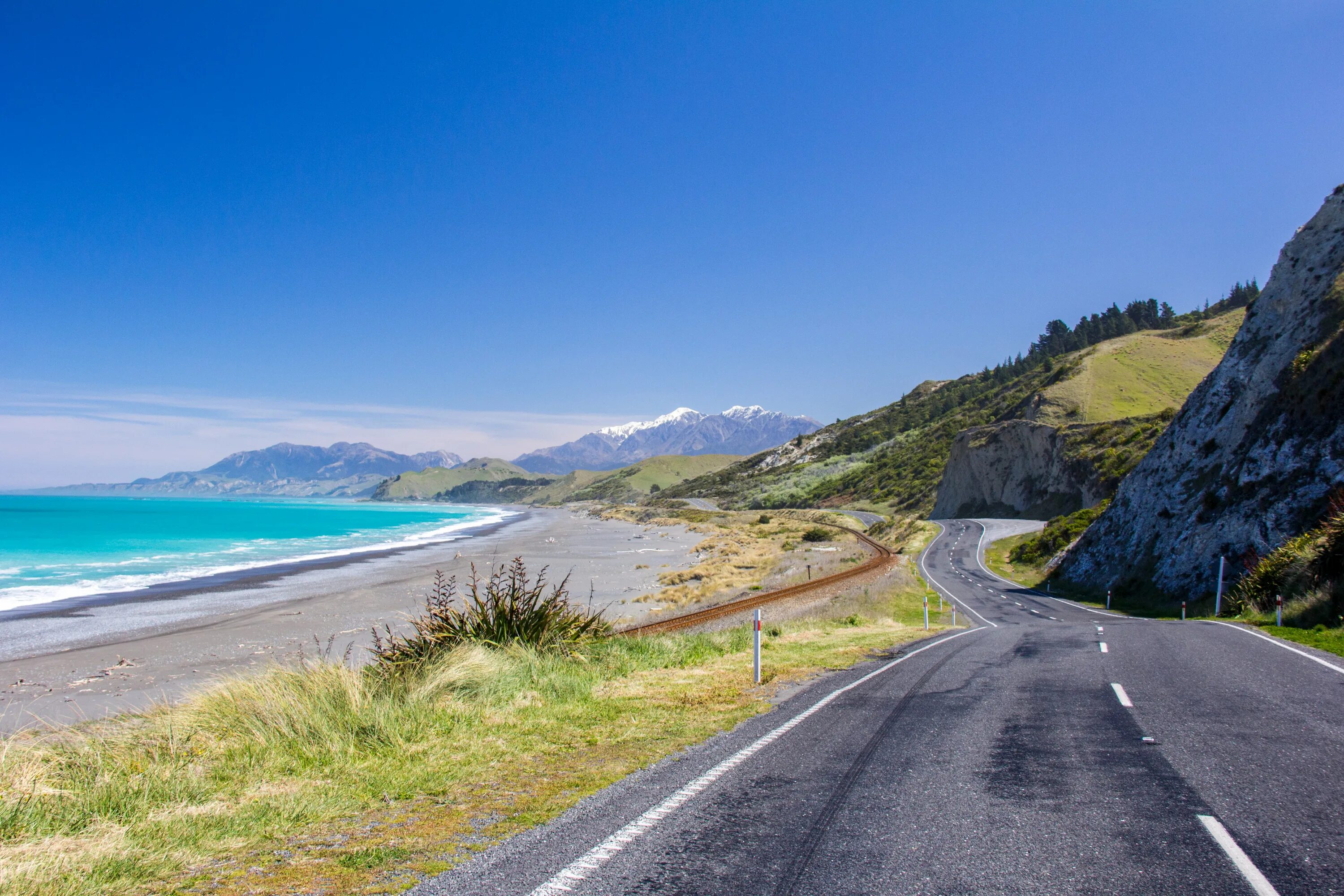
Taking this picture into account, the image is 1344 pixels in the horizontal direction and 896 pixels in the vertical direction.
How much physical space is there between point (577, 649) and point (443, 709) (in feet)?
13.0

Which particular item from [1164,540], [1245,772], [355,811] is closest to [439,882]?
[355,811]

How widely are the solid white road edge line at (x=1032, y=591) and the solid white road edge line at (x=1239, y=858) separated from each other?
25656 millimetres

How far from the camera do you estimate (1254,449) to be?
26.7 meters

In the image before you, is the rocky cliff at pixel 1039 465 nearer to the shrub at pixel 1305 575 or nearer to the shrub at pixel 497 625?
the shrub at pixel 1305 575

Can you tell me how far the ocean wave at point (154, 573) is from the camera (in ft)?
106

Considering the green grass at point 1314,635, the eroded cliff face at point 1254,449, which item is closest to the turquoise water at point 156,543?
the green grass at point 1314,635

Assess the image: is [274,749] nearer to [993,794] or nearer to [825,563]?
[993,794]

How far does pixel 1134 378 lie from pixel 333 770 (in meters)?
86.7

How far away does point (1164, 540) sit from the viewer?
29938 mm

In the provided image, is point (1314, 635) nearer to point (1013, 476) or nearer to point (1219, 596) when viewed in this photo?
point (1219, 596)

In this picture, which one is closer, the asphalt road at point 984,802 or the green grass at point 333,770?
the asphalt road at point 984,802

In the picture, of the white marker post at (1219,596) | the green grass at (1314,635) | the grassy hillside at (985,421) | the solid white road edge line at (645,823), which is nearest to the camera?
the solid white road edge line at (645,823)

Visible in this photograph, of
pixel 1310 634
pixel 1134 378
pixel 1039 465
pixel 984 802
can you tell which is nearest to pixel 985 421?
pixel 1134 378

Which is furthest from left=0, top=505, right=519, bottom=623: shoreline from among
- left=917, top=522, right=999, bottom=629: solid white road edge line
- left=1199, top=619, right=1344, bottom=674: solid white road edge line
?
left=1199, top=619, right=1344, bottom=674: solid white road edge line
